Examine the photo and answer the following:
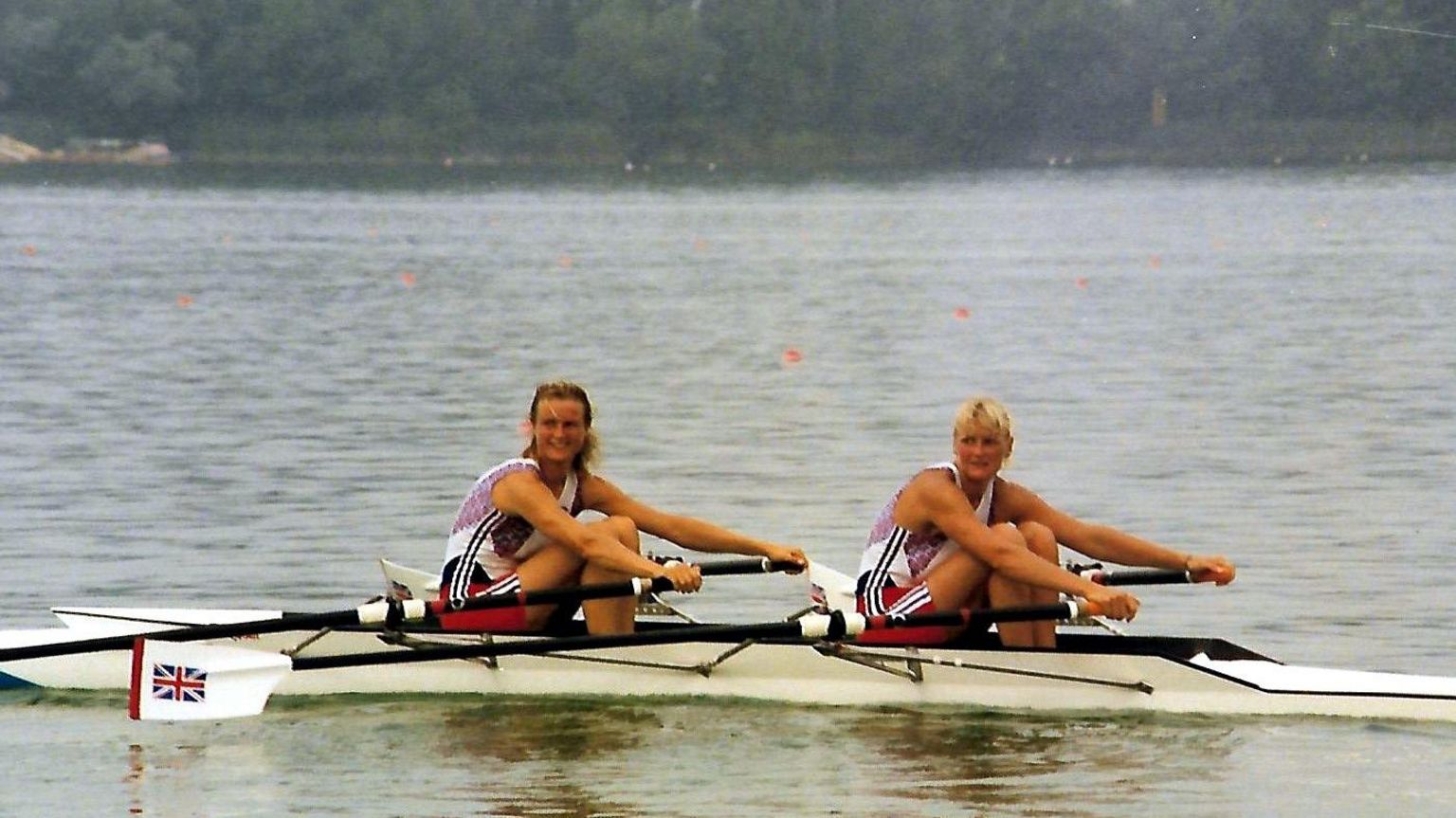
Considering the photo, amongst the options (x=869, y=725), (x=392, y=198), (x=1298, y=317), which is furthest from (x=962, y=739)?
(x=392, y=198)

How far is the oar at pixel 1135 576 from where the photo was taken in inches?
406

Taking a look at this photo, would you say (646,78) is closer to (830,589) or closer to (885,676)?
(830,589)

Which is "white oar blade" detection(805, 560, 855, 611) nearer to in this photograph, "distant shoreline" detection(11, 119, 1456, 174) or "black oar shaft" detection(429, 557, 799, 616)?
"black oar shaft" detection(429, 557, 799, 616)

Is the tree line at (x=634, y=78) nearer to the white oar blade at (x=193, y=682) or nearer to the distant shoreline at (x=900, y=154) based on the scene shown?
the distant shoreline at (x=900, y=154)

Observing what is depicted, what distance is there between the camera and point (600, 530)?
10.3 meters

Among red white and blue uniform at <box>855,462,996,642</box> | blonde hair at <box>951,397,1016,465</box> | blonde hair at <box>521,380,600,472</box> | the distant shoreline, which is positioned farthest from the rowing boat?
the distant shoreline

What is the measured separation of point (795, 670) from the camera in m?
10.6

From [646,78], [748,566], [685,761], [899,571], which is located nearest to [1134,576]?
[899,571]

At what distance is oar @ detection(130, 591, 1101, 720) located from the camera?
32.7ft

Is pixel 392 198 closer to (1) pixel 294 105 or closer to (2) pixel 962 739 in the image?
(1) pixel 294 105

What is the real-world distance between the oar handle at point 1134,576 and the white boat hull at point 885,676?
230mm

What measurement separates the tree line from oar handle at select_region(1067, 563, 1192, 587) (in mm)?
95933

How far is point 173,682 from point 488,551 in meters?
1.30

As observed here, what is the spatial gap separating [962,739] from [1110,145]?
104 metres
